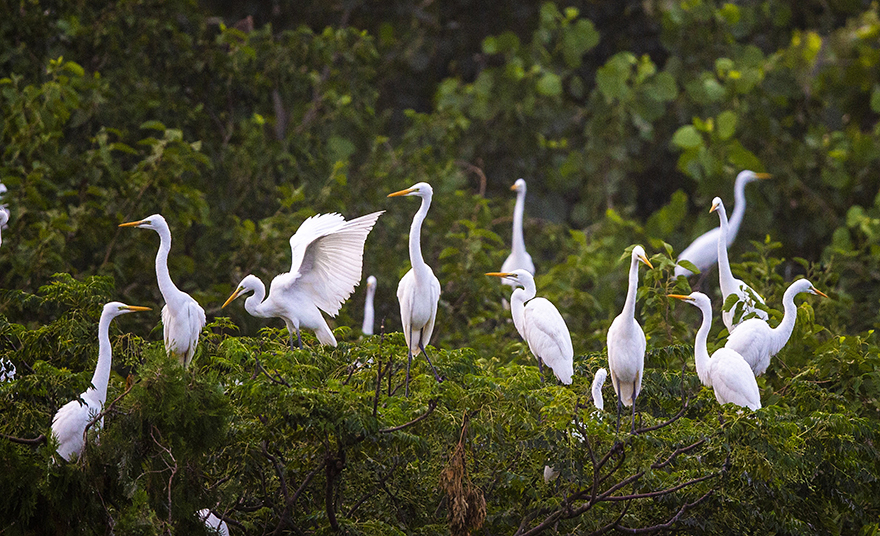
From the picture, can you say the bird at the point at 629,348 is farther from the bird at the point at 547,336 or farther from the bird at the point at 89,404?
the bird at the point at 89,404

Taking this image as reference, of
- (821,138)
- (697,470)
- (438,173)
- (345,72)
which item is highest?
(697,470)

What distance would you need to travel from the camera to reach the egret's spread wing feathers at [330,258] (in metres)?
3.90

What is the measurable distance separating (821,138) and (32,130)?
21.0ft

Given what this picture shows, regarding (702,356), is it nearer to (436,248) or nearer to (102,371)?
(102,371)

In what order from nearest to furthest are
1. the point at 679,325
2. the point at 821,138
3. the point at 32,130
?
the point at 679,325
the point at 32,130
the point at 821,138

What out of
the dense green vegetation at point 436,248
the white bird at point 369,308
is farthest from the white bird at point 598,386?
the white bird at point 369,308

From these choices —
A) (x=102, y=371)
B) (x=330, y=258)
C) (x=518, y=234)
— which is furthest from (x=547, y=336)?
(x=518, y=234)

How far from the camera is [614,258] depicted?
7414mm

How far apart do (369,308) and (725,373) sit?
2.75 m

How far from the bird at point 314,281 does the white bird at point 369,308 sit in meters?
1.54

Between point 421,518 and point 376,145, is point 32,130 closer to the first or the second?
point 376,145

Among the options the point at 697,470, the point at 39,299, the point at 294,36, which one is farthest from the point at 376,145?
the point at 697,470

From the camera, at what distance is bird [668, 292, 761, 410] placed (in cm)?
369

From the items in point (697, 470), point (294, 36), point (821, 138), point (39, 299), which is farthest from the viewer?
point (821, 138)
